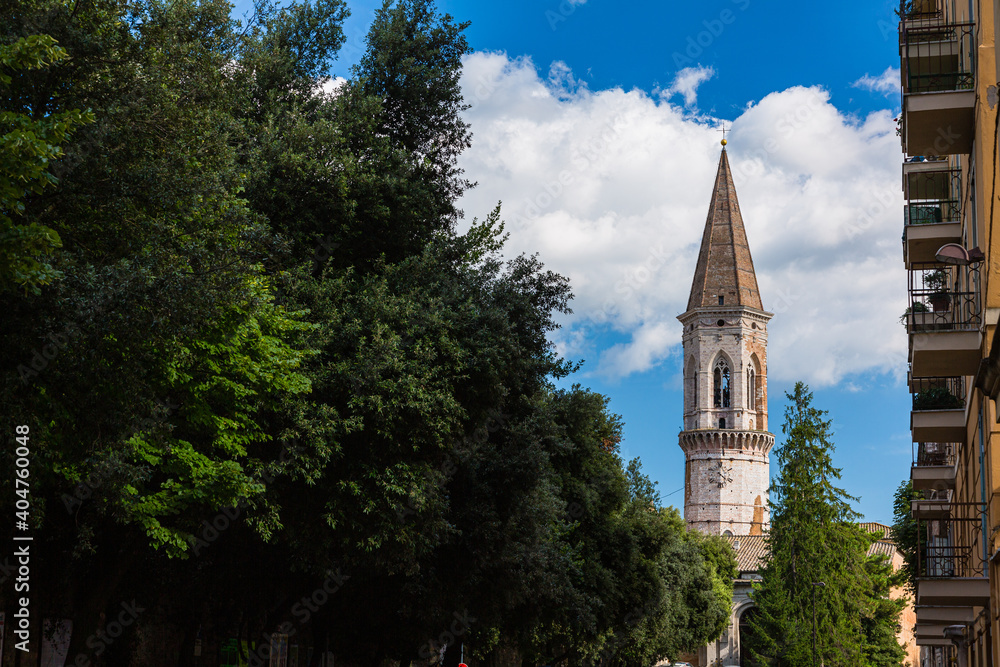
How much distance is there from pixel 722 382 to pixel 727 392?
1127mm

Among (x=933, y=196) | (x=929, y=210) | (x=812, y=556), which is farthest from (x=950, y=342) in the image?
(x=812, y=556)

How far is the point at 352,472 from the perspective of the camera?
2069cm

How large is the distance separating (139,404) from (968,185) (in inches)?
505

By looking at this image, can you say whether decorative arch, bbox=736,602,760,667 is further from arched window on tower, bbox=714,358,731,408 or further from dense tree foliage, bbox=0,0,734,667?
dense tree foliage, bbox=0,0,734,667

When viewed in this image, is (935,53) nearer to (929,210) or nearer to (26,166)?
(929,210)

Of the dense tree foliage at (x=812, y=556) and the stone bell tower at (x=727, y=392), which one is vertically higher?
the stone bell tower at (x=727, y=392)

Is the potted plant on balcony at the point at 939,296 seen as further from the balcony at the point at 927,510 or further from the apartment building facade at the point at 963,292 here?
the balcony at the point at 927,510

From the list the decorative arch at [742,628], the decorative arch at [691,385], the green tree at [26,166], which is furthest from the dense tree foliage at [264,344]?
the decorative arch at [691,385]

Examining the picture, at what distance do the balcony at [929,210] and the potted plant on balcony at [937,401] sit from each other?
2.58 m

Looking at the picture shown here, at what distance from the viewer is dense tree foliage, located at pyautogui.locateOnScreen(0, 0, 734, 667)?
14.0 meters

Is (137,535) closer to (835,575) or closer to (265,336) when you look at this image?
(265,336)

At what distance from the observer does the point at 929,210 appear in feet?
70.8

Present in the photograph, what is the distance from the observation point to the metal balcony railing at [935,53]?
16.5 metres

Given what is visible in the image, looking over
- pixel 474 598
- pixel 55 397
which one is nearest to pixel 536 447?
pixel 474 598
